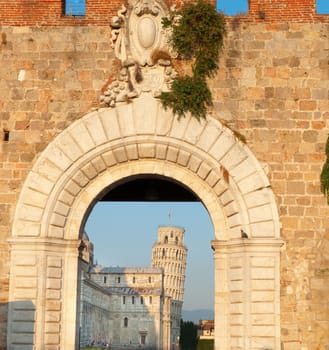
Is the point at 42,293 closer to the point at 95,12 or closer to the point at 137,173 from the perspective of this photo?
the point at 137,173

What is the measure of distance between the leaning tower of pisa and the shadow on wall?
99454 mm

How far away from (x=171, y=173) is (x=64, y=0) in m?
3.54

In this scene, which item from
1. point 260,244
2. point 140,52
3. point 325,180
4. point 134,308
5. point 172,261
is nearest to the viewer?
point 260,244

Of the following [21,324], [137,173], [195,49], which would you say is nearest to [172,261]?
[137,173]

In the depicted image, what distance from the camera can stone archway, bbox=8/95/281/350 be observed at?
43.7 feet

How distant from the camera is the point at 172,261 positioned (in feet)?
392

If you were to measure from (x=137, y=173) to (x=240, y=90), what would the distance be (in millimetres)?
2179

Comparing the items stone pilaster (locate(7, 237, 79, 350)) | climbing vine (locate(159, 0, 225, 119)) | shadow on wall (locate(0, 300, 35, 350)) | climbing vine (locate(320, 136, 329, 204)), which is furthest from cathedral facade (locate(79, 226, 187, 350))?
climbing vine (locate(320, 136, 329, 204))

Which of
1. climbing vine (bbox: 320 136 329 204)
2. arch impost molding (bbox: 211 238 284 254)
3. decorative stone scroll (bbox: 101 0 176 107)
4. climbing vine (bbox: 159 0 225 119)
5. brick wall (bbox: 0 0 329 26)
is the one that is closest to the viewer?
arch impost molding (bbox: 211 238 284 254)

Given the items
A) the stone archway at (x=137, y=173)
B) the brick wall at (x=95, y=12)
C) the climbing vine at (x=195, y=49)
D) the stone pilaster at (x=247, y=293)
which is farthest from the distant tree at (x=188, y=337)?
the brick wall at (x=95, y=12)

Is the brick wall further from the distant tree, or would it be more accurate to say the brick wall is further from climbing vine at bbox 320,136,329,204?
the distant tree

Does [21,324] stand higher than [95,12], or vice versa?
[95,12]

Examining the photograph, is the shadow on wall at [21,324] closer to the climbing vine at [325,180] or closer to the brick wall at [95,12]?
the brick wall at [95,12]

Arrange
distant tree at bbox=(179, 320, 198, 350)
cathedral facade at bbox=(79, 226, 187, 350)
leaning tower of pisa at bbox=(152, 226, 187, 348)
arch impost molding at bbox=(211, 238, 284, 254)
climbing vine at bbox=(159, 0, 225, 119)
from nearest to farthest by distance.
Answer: arch impost molding at bbox=(211, 238, 284, 254), climbing vine at bbox=(159, 0, 225, 119), distant tree at bbox=(179, 320, 198, 350), cathedral facade at bbox=(79, 226, 187, 350), leaning tower of pisa at bbox=(152, 226, 187, 348)
